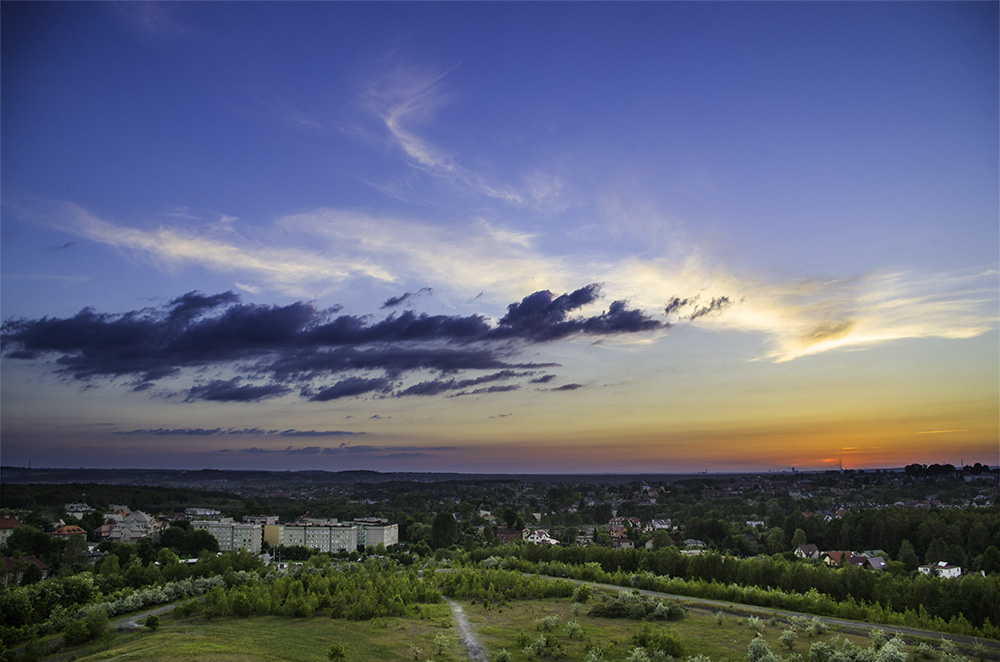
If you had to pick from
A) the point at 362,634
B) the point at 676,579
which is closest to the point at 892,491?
the point at 676,579

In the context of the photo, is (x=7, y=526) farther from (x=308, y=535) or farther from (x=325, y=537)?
(x=325, y=537)

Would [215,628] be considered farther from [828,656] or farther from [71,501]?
[71,501]

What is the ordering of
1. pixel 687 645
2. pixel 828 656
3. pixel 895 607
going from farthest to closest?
pixel 895 607
pixel 687 645
pixel 828 656

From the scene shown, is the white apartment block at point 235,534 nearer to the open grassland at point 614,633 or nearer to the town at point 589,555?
the town at point 589,555

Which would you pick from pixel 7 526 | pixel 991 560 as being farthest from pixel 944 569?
pixel 7 526

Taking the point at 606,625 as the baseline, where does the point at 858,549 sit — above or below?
below

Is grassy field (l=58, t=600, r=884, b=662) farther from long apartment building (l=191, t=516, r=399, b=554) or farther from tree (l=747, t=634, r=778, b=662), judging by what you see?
long apartment building (l=191, t=516, r=399, b=554)
